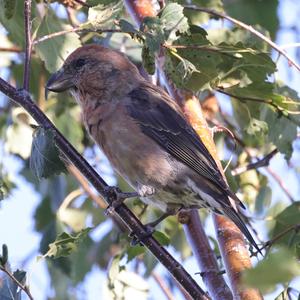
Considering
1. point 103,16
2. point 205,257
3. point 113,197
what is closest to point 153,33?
point 103,16

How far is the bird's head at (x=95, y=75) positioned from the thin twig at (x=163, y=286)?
159 cm

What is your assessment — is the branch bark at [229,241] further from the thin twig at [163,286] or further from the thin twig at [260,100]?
the thin twig at [163,286]

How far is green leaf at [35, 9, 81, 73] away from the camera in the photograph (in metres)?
3.79

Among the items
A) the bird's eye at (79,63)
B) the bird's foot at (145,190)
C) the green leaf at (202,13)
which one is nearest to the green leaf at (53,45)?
the bird's eye at (79,63)

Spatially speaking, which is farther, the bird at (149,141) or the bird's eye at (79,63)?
the bird's eye at (79,63)

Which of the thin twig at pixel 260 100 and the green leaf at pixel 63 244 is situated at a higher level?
the thin twig at pixel 260 100

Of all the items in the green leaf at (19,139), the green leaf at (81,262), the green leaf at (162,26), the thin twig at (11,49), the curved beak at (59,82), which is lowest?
the green leaf at (162,26)

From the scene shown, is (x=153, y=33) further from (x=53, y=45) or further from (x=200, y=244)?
(x=200, y=244)

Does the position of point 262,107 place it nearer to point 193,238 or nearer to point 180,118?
point 180,118

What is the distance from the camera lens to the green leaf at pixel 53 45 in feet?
12.4

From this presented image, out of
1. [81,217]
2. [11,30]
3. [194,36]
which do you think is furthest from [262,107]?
[81,217]

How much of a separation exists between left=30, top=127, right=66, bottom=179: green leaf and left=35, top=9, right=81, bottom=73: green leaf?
103 centimetres

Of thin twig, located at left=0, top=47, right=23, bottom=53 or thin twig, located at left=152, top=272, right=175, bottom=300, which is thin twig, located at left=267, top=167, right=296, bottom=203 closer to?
thin twig, located at left=152, top=272, right=175, bottom=300

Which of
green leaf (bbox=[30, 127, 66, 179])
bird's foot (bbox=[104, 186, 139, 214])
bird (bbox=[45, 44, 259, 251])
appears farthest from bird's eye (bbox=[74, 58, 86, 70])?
green leaf (bbox=[30, 127, 66, 179])
